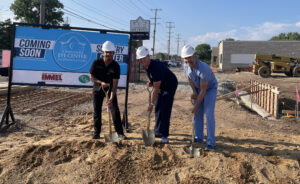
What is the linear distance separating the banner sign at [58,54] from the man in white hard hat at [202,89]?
2021 mm

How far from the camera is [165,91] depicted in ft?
14.4

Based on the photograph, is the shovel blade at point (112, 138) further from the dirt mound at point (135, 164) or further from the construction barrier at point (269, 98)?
the construction barrier at point (269, 98)

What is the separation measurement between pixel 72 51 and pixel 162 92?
8.15ft

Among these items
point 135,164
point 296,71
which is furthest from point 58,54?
point 296,71

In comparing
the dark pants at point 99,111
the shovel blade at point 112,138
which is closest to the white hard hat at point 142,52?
the dark pants at point 99,111

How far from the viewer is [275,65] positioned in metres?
21.0

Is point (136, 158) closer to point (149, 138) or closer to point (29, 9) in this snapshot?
point (149, 138)

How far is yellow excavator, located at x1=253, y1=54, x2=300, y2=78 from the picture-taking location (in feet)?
68.8

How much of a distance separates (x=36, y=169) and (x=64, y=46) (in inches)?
120

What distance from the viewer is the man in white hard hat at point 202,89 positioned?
3824mm

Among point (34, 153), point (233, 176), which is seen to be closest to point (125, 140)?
point (34, 153)

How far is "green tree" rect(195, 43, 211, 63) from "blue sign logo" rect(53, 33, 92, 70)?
71335mm

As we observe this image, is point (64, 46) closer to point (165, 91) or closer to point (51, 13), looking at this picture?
point (165, 91)

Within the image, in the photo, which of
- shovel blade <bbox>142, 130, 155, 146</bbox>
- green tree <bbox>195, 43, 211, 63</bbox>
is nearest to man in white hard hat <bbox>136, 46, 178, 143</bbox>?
shovel blade <bbox>142, 130, 155, 146</bbox>
